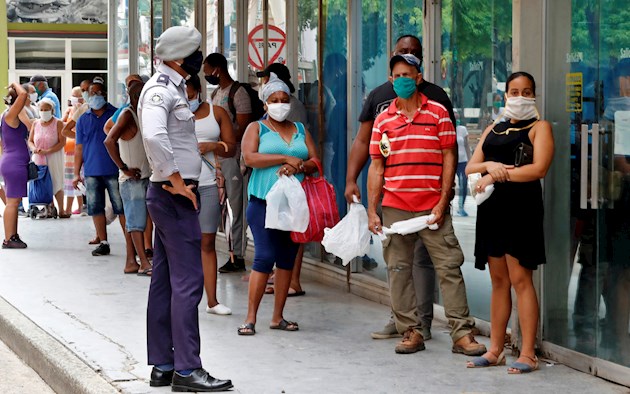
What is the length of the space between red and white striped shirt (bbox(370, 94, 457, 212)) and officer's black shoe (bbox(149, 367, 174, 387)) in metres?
1.87

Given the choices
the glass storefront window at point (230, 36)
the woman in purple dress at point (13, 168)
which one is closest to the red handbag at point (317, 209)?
the glass storefront window at point (230, 36)

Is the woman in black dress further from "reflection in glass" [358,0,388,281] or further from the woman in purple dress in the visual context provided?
the woman in purple dress

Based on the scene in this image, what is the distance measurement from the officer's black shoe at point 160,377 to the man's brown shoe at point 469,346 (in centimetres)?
190

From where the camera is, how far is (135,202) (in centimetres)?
1181

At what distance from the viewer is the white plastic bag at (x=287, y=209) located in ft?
28.0

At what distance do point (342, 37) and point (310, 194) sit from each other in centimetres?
246

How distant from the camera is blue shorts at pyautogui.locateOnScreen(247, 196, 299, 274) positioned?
8.72 metres

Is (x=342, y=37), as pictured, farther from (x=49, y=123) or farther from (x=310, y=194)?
(x=49, y=123)

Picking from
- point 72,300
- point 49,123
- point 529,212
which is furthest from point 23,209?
point 529,212

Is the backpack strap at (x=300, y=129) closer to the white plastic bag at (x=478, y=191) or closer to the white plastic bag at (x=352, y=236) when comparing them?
the white plastic bag at (x=352, y=236)

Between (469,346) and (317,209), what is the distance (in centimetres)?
161

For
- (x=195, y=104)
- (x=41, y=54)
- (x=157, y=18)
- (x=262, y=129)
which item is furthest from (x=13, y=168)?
(x=41, y=54)

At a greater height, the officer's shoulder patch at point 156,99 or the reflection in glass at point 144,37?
the reflection in glass at point 144,37

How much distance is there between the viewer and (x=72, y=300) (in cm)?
1045
